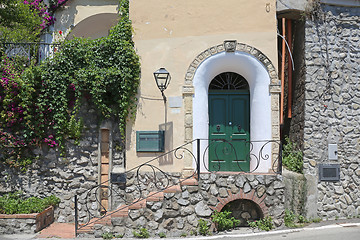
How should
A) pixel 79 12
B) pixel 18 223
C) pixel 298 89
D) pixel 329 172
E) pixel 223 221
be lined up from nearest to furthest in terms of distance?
1. pixel 223 221
2. pixel 18 223
3. pixel 329 172
4. pixel 298 89
5. pixel 79 12

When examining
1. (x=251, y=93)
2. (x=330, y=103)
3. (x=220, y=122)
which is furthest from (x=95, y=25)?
(x=330, y=103)

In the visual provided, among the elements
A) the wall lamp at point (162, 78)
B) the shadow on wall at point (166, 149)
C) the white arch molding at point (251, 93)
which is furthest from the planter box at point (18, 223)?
the wall lamp at point (162, 78)

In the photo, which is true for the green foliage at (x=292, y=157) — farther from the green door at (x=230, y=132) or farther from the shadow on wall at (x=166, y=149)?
the shadow on wall at (x=166, y=149)

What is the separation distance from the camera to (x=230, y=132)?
8.16 m

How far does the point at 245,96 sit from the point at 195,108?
1355mm

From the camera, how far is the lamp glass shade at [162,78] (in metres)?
7.64

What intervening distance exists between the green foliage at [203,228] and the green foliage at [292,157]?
244 centimetres

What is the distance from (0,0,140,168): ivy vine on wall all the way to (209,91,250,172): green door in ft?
6.68

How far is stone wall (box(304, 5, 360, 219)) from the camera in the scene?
734 cm

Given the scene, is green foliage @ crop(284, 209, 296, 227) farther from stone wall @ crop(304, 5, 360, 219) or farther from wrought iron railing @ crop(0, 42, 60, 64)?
wrought iron railing @ crop(0, 42, 60, 64)

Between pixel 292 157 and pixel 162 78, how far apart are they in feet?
11.5

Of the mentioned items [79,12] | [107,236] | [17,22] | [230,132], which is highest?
[79,12]

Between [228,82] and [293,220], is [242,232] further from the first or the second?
[228,82]

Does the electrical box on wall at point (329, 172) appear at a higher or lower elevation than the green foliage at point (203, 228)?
higher
